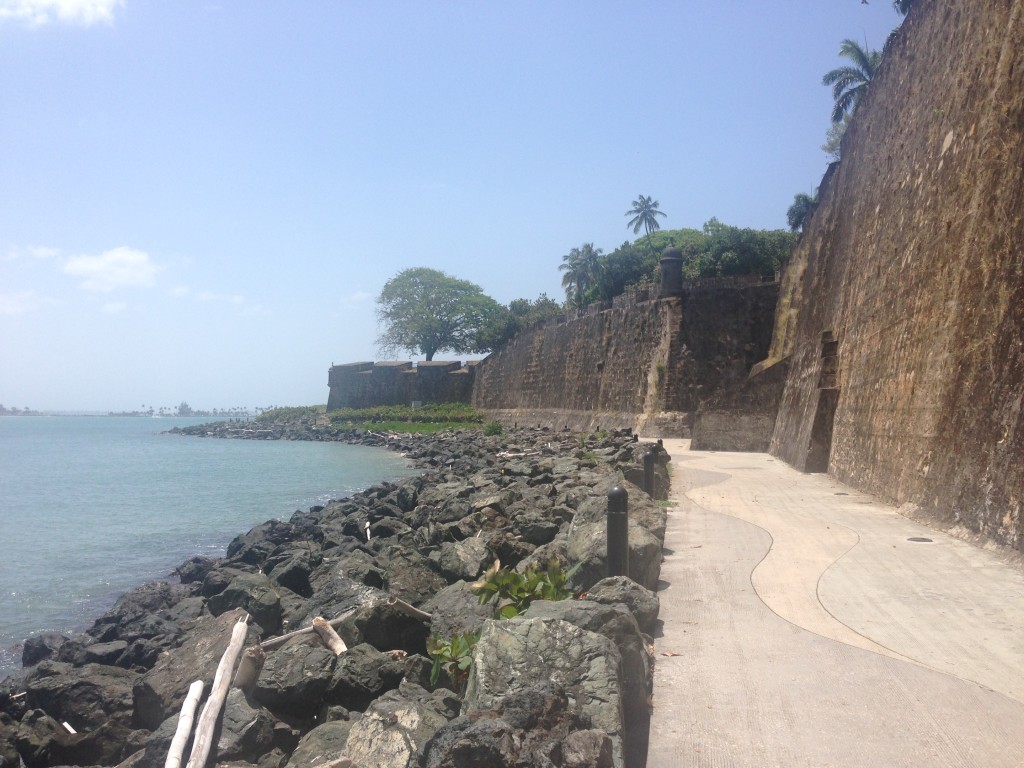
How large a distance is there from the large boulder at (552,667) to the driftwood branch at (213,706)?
1580 millimetres

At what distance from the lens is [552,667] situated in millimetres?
3844

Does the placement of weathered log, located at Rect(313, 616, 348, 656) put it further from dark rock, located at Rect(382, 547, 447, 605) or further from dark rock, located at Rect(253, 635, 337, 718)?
dark rock, located at Rect(382, 547, 447, 605)

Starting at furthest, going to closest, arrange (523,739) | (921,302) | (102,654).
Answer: (921,302) → (102,654) → (523,739)

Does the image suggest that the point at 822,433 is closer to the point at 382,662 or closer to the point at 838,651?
the point at 838,651

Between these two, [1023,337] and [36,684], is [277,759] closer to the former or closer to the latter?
[36,684]

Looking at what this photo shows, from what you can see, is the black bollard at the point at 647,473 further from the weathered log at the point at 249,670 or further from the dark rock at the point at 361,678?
the weathered log at the point at 249,670

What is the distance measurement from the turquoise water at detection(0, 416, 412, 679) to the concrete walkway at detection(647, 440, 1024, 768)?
7.62 metres

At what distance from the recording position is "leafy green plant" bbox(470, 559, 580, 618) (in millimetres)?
5898

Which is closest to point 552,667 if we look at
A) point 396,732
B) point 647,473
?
point 396,732

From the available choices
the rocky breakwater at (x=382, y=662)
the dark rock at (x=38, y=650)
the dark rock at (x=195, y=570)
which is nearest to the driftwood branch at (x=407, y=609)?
the rocky breakwater at (x=382, y=662)

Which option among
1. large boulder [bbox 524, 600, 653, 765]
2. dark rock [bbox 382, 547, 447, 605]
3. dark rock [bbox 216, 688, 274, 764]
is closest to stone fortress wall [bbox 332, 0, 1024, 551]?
large boulder [bbox 524, 600, 653, 765]

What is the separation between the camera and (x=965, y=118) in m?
9.94

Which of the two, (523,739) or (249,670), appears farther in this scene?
(249,670)

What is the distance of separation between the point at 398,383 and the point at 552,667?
58.1 m
